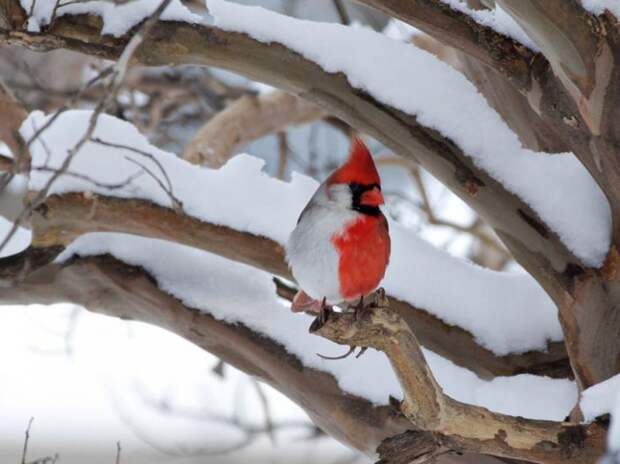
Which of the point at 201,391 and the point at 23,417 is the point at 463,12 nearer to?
the point at 201,391

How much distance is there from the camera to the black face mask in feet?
5.00

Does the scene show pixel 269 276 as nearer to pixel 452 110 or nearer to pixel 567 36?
pixel 452 110

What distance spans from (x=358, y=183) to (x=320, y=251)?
4.8 inches

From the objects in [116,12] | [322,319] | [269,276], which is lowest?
[322,319]

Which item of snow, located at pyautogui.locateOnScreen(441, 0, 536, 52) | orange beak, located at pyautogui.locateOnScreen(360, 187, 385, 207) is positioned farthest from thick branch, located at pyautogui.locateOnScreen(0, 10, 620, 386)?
orange beak, located at pyautogui.locateOnScreen(360, 187, 385, 207)

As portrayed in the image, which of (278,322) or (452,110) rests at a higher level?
(452,110)

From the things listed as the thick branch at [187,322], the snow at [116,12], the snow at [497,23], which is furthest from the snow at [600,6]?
the thick branch at [187,322]

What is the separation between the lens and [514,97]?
2113 mm

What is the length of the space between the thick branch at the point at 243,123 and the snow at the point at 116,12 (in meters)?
1.34

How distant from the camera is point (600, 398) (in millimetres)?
1676

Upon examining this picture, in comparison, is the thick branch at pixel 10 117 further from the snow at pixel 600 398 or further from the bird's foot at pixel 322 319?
the snow at pixel 600 398

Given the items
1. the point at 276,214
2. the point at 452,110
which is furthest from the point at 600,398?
the point at 276,214

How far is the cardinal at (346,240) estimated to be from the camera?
4.90 feet

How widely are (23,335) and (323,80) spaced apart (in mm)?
2483
